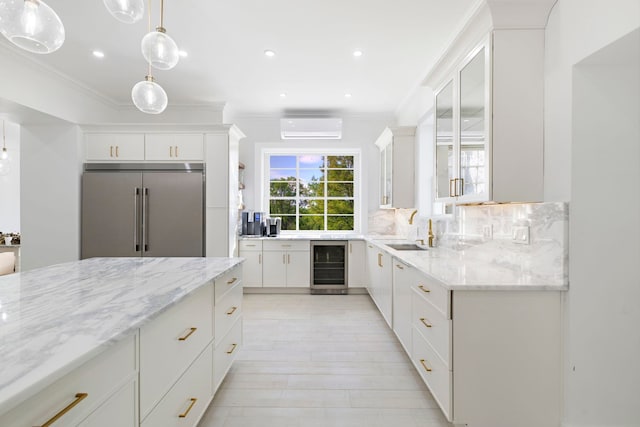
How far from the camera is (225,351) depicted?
2117mm

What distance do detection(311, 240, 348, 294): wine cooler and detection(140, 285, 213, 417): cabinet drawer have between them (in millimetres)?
2946

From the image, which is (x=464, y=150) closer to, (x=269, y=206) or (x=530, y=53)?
(x=530, y=53)

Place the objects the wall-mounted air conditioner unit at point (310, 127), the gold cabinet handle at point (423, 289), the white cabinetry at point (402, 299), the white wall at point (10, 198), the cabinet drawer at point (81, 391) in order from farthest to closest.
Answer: the white wall at point (10, 198) → the wall-mounted air conditioner unit at point (310, 127) → the white cabinetry at point (402, 299) → the gold cabinet handle at point (423, 289) → the cabinet drawer at point (81, 391)

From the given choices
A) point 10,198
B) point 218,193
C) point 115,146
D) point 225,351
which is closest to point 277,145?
point 218,193

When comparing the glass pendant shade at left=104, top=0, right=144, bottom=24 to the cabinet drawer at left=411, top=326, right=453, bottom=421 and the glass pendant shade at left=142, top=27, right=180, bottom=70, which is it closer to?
the glass pendant shade at left=142, top=27, right=180, bottom=70

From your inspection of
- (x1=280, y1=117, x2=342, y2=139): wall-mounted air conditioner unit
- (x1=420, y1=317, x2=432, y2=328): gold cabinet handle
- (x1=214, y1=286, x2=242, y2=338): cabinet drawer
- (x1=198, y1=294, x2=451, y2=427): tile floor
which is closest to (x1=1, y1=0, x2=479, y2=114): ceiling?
(x1=280, y1=117, x2=342, y2=139): wall-mounted air conditioner unit

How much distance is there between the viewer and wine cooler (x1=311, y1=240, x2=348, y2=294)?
469 cm

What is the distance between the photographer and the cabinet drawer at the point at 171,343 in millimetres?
1173

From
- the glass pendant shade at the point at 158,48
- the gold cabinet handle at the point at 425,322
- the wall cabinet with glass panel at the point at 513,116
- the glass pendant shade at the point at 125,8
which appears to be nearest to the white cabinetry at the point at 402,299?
the gold cabinet handle at the point at 425,322

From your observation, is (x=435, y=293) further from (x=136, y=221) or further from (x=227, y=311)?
(x=136, y=221)

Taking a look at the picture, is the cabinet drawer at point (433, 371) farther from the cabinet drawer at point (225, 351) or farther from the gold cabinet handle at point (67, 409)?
the gold cabinet handle at point (67, 409)

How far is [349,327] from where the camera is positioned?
131 inches

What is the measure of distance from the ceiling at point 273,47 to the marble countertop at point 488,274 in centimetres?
191

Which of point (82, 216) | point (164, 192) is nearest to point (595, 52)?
point (164, 192)
